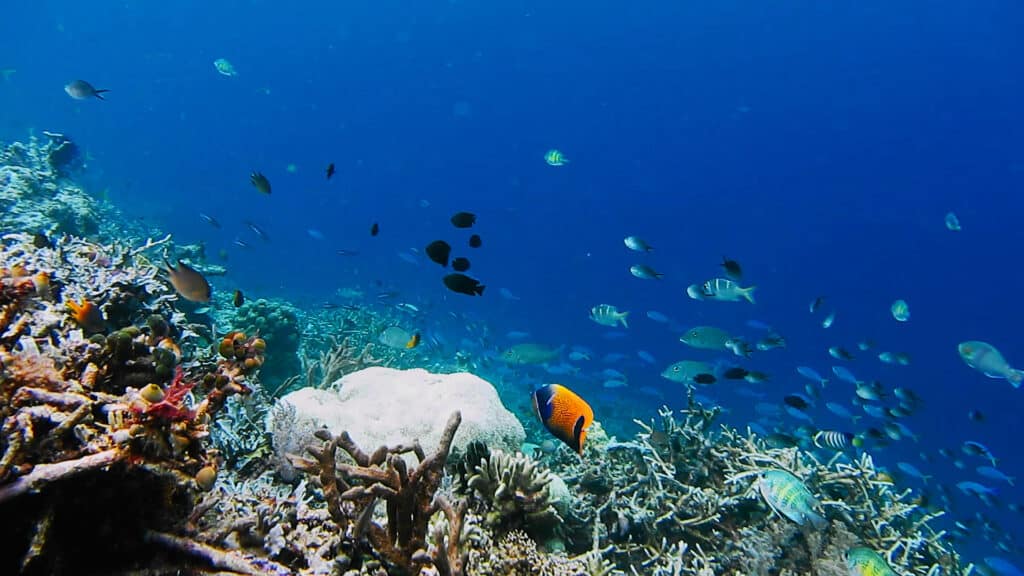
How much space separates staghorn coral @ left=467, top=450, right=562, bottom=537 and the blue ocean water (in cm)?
1817

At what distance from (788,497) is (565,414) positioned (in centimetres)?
204

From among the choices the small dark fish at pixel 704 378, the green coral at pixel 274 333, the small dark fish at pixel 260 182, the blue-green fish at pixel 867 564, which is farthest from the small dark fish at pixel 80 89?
the blue-green fish at pixel 867 564

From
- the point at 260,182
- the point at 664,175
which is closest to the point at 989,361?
the point at 260,182

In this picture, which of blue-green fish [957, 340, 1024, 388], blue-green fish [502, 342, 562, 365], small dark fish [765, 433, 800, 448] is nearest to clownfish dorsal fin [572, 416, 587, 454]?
small dark fish [765, 433, 800, 448]

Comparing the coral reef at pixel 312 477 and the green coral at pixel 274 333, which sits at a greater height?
the green coral at pixel 274 333

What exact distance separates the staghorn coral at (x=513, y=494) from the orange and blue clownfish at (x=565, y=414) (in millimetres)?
346

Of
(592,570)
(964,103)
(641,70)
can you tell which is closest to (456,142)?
(641,70)

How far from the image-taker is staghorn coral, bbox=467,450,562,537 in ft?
11.5

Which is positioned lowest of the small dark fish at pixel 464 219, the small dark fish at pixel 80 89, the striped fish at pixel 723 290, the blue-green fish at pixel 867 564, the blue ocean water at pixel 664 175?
the blue-green fish at pixel 867 564

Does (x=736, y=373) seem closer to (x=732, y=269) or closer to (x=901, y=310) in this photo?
(x=732, y=269)

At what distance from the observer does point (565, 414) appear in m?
3.76

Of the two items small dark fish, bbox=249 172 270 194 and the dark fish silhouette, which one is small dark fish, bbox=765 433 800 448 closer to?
the dark fish silhouette

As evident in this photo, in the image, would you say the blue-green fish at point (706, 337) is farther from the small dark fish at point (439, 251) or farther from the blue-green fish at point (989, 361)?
the small dark fish at point (439, 251)

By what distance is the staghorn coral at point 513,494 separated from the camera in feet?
11.5
